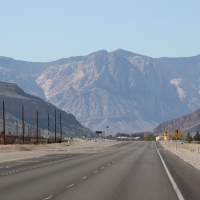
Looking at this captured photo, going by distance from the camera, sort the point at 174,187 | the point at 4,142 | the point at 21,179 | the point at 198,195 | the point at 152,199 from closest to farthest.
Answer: the point at 152,199 → the point at 198,195 → the point at 174,187 → the point at 21,179 → the point at 4,142

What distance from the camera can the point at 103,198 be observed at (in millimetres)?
21906

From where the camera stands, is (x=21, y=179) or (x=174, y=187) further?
(x=21, y=179)

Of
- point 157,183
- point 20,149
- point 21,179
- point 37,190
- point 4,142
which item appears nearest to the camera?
point 37,190

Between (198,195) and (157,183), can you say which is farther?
(157,183)

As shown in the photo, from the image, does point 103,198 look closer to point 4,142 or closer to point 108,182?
point 108,182

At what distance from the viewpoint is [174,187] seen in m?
27.1

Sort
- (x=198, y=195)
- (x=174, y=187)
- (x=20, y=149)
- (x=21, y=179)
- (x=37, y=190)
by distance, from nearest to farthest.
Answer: (x=198, y=195) → (x=37, y=190) → (x=174, y=187) → (x=21, y=179) → (x=20, y=149)

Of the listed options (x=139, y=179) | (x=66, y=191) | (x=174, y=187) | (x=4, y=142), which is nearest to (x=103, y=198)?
(x=66, y=191)

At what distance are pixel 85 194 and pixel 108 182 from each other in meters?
6.64

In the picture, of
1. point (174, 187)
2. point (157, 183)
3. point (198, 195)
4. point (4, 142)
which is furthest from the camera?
point (4, 142)

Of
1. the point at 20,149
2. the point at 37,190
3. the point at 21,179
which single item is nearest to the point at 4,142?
the point at 20,149

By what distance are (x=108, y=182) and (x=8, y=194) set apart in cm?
755

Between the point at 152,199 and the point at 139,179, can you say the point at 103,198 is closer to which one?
the point at 152,199

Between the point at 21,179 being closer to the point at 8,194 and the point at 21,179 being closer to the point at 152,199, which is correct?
the point at 8,194
